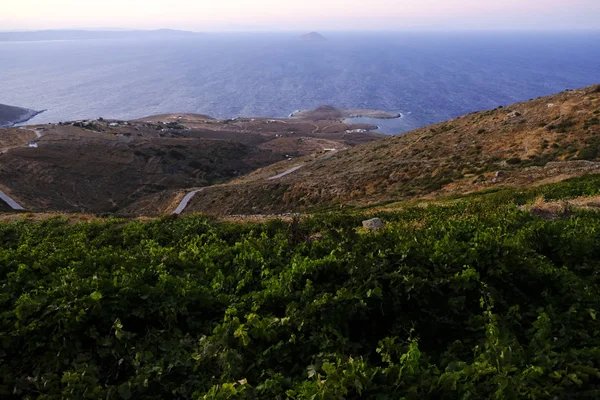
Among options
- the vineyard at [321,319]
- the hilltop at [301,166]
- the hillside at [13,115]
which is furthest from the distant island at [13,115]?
the vineyard at [321,319]

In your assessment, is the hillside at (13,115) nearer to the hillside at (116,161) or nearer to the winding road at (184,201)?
the hillside at (116,161)

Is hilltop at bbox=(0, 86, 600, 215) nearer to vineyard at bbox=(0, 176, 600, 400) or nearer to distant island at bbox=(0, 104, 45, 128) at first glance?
vineyard at bbox=(0, 176, 600, 400)

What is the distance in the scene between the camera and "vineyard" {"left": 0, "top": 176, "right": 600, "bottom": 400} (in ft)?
17.4

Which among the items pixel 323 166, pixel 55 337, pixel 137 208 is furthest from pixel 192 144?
pixel 55 337

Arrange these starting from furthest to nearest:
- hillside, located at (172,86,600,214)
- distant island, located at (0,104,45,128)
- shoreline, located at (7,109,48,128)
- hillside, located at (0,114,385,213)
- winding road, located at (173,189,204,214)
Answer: distant island, located at (0,104,45,128) < shoreline, located at (7,109,48,128) < hillside, located at (0,114,385,213) < winding road, located at (173,189,204,214) < hillside, located at (172,86,600,214)

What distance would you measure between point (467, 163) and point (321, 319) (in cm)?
3026

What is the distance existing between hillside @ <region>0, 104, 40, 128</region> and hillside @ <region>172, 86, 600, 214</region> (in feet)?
476

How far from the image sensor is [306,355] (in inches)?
250

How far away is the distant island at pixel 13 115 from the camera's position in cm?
15125

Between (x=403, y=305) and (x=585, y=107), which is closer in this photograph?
(x=403, y=305)

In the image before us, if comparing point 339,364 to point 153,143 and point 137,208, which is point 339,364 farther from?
point 153,143

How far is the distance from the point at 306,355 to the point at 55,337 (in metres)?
4.23

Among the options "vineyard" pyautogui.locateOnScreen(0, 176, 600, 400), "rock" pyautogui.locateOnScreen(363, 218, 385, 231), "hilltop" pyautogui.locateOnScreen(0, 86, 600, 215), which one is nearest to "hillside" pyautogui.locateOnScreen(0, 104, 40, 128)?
"hilltop" pyautogui.locateOnScreen(0, 86, 600, 215)

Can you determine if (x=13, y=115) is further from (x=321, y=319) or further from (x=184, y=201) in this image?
(x=321, y=319)
